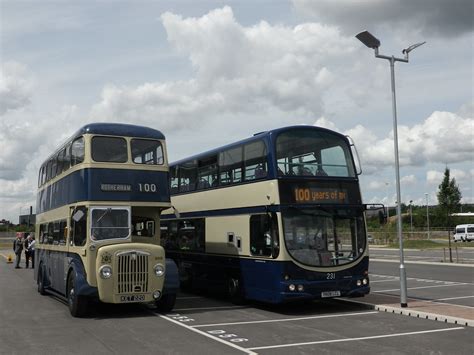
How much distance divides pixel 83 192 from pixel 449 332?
8357mm

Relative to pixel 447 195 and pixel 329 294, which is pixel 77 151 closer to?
pixel 329 294

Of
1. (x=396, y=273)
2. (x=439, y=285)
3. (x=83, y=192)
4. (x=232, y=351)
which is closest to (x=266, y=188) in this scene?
(x=83, y=192)

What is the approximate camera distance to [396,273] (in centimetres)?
2498

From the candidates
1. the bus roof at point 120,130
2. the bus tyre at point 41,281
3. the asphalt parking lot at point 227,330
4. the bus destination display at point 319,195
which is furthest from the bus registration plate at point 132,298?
the bus tyre at point 41,281

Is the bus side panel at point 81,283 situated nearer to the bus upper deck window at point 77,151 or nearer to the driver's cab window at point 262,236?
the bus upper deck window at point 77,151

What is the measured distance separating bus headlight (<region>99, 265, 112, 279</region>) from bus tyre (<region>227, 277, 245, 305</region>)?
11.8 feet

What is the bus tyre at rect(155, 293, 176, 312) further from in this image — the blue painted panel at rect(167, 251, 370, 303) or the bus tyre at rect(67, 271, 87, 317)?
the blue painted panel at rect(167, 251, 370, 303)

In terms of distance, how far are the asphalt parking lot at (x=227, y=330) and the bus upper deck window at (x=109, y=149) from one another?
11.7 ft

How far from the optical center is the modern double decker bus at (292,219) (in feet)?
42.4

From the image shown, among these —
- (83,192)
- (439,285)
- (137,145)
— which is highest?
(137,145)

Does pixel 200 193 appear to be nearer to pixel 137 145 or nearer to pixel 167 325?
pixel 137 145

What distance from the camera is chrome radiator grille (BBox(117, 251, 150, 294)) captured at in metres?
12.6


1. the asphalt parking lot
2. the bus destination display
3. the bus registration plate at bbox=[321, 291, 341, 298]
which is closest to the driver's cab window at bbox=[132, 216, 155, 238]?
the asphalt parking lot

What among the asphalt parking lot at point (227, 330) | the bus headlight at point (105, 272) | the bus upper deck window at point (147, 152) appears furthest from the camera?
the bus upper deck window at point (147, 152)
